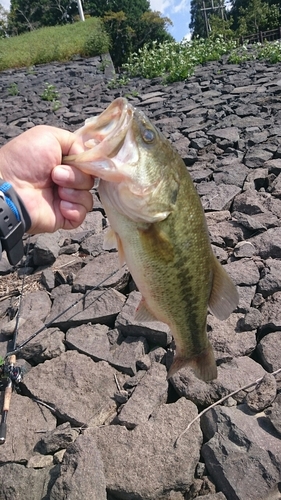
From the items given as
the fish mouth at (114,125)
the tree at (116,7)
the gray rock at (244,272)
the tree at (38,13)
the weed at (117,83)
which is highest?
the tree at (38,13)

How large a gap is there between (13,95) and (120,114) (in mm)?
17679

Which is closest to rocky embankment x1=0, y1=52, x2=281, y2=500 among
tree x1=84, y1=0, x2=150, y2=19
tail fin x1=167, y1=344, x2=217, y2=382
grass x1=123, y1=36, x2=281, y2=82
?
tail fin x1=167, y1=344, x2=217, y2=382

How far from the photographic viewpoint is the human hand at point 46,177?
243 centimetres

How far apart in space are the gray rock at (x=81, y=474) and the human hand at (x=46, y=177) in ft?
5.07

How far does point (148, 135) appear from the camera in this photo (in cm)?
200

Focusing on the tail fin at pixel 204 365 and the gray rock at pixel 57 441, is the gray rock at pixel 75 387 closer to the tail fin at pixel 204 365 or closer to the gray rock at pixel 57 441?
the gray rock at pixel 57 441

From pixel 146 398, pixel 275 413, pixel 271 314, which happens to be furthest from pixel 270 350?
pixel 146 398

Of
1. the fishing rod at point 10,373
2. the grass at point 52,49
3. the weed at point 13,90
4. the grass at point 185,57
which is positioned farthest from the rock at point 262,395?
the grass at point 52,49

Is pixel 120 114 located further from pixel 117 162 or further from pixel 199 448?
pixel 199 448

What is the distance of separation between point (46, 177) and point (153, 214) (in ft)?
2.80

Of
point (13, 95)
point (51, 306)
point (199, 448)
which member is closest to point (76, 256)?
point (51, 306)

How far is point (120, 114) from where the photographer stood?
76.5 inches

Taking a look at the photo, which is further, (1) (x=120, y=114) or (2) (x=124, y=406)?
(2) (x=124, y=406)

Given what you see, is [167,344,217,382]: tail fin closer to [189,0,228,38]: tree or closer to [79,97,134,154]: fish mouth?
[79,97,134,154]: fish mouth
